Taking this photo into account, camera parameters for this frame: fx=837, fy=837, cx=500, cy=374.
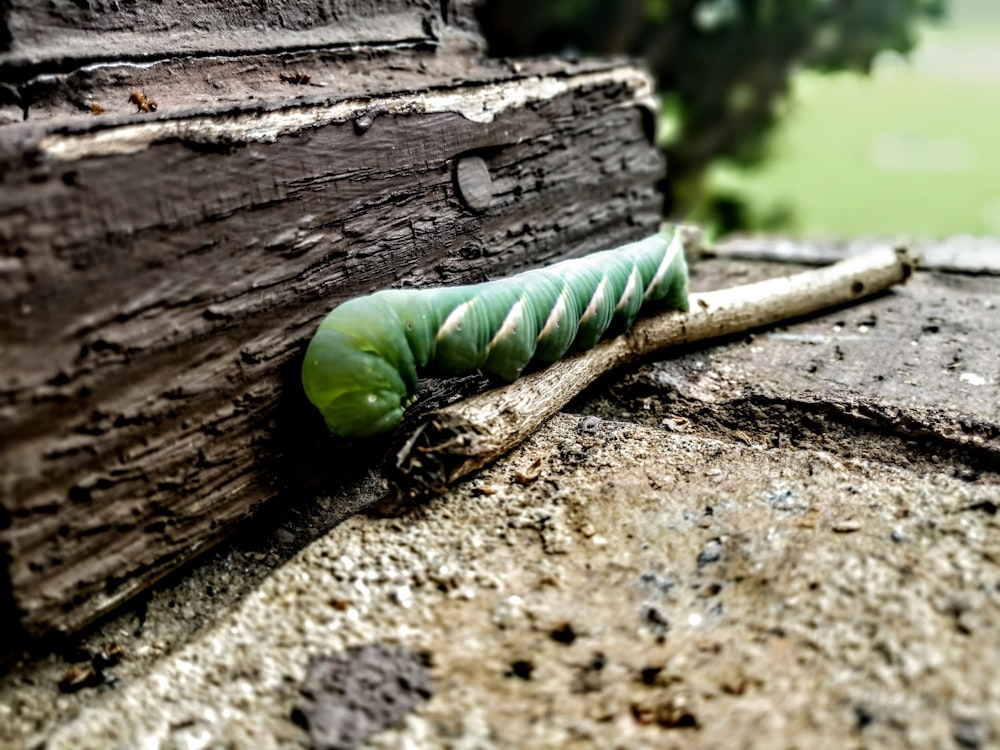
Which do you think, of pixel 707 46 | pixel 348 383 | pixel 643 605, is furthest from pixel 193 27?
pixel 707 46

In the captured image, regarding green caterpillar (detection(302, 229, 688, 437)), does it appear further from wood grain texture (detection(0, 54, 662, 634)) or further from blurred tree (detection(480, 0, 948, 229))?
blurred tree (detection(480, 0, 948, 229))

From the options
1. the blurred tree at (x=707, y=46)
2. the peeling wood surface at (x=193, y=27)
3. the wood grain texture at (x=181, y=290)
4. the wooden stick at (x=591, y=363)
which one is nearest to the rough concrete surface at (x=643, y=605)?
the wooden stick at (x=591, y=363)

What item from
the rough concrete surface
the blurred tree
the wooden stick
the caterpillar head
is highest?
the blurred tree

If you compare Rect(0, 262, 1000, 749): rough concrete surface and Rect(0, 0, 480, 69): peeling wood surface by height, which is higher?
Rect(0, 0, 480, 69): peeling wood surface

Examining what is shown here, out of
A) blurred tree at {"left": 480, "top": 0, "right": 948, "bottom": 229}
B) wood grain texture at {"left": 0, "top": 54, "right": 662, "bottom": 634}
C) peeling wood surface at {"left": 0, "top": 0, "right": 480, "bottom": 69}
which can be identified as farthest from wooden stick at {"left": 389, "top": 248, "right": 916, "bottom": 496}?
blurred tree at {"left": 480, "top": 0, "right": 948, "bottom": 229}

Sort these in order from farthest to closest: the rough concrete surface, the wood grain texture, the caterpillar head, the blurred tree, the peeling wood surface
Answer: the blurred tree → the caterpillar head → the peeling wood surface → the wood grain texture → the rough concrete surface

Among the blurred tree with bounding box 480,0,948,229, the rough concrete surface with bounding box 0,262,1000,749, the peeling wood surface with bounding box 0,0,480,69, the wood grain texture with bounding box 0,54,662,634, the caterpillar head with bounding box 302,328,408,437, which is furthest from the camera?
the blurred tree with bounding box 480,0,948,229

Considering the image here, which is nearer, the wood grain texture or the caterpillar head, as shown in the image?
the wood grain texture
